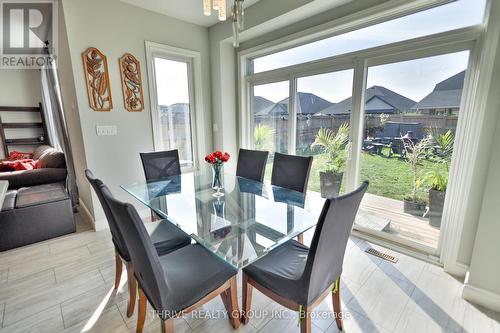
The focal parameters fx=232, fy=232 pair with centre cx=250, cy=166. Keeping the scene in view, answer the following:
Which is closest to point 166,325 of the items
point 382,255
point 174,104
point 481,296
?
point 382,255

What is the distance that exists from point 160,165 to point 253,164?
109cm

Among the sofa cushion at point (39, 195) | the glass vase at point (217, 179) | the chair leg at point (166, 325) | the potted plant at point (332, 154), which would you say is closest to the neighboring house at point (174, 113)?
the sofa cushion at point (39, 195)

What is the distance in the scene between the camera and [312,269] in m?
1.11

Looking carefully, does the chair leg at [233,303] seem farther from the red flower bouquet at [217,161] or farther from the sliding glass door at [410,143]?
the sliding glass door at [410,143]

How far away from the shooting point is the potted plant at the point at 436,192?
6.88ft

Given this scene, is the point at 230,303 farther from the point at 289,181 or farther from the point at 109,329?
the point at 289,181

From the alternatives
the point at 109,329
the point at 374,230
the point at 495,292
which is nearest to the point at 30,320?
the point at 109,329

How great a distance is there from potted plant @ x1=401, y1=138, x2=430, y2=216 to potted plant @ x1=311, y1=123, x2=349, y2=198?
0.60 meters

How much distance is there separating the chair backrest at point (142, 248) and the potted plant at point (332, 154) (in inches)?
81.2

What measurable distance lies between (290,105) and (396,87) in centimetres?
127

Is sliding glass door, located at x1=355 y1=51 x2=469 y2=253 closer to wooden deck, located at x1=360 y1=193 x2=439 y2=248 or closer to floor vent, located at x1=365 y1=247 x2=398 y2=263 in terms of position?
wooden deck, located at x1=360 y1=193 x2=439 y2=248

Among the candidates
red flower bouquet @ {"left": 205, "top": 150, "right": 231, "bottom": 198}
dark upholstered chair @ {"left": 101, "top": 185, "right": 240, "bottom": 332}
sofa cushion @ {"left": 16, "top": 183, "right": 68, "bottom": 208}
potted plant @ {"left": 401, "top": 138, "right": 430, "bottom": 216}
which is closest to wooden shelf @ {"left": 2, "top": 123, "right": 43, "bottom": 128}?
sofa cushion @ {"left": 16, "top": 183, "right": 68, "bottom": 208}

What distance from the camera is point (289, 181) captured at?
2.27m

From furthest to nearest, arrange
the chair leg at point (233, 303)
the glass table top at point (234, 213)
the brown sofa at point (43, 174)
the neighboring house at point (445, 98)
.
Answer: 1. the brown sofa at point (43, 174)
2. the neighboring house at point (445, 98)
3. the chair leg at point (233, 303)
4. the glass table top at point (234, 213)
